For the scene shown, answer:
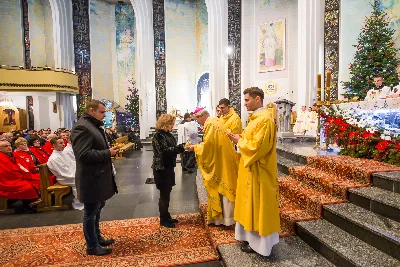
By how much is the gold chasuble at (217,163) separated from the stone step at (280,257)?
0.63 meters

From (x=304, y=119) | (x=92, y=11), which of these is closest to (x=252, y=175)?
(x=304, y=119)

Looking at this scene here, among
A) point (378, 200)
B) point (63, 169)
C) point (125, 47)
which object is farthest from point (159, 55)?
point (378, 200)

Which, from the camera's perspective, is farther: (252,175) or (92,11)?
(92,11)

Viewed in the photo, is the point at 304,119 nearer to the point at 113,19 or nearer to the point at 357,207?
the point at 357,207

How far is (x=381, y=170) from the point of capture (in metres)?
3.57

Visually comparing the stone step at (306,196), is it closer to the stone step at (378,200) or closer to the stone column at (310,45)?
the stone step at (378,200)

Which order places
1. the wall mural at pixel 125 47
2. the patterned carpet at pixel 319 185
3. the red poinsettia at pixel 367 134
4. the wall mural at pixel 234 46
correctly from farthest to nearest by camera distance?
the wall mural at pixel 125 47 → the wall mural at pixel 234 46 → the red poinsettia at pixel 367 134 → the patterned carpet at pixel 319 185

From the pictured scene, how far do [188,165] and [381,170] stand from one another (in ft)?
17.2

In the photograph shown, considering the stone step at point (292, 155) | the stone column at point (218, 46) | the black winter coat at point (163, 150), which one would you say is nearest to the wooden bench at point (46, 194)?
the black winter coat at point (163, 150)

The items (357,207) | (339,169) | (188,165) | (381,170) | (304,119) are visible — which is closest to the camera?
(357,207)

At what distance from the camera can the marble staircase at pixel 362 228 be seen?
7.96ft

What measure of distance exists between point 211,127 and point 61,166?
10.9 ft

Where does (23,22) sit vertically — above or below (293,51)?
above

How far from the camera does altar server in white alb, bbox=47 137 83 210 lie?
5105mm
